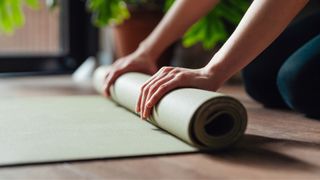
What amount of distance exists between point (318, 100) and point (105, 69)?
0.72 meters

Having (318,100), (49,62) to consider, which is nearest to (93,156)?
(318,100)

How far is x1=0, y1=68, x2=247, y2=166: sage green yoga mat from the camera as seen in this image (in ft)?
3.16

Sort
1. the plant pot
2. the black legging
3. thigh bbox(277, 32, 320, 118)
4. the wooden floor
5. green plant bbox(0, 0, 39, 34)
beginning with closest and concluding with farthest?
the wooden floor
thigh bbox(277, 32, 320, 118)
the black legging
green plant bbox(0, 0, 39, 34)
the plant pot

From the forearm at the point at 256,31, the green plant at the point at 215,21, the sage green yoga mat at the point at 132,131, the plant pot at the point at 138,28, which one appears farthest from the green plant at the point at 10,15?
the forearm at the point at 256,31

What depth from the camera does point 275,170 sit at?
88 centimetres

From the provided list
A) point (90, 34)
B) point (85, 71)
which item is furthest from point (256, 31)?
point (90, 34)

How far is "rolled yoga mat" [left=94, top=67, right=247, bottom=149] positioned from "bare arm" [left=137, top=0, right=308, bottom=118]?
3 centimetres

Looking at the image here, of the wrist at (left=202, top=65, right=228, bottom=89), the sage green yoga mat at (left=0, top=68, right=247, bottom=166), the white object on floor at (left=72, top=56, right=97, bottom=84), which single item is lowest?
the white object on floor at (left=72, top=56, right=97, bottom=84)

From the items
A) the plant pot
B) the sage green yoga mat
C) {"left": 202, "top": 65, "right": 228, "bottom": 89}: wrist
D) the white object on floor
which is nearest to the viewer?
the sage green yoga mat

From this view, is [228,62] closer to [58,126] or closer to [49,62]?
[58,126]

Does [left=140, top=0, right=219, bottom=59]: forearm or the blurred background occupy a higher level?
[left=140, top=0, right=219, bottom=59]: forearm

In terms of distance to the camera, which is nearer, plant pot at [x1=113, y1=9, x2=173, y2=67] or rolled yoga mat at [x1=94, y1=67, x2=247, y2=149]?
rolled yoga mat at [x1=94, y1=67, x2=247, y2=149]

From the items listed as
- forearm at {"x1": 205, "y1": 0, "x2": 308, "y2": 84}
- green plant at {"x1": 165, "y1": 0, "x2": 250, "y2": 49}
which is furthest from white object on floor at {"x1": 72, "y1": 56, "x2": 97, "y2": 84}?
forearm at {"x1": 205, "y1": 0, "x2": 308, "y2": 84}

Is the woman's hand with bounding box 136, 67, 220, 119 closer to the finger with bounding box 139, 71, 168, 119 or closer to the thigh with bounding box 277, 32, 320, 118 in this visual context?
the finger with bounding box 139, 71, 168, 119
